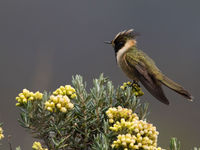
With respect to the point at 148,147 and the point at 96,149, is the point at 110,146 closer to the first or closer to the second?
the point at 96,149

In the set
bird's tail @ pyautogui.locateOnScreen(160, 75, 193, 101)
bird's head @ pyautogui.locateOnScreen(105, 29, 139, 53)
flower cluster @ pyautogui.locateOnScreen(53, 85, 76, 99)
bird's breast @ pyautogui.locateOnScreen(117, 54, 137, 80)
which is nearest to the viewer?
flower cluster @ pyautogui.locateOnScreen(53, 85, 76, 99)

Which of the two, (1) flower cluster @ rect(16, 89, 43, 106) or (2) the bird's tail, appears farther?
(2) the bird's tail

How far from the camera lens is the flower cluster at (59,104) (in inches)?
72.1

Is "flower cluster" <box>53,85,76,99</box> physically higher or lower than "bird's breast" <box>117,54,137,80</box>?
lower

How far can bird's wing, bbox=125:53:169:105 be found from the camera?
2.95 metres

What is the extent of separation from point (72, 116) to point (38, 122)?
0.78 feet

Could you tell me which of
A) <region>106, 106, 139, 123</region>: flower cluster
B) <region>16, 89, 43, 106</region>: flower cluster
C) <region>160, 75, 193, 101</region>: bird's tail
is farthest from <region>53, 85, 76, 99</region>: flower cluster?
<region>160, 75, 193, 101</region>: bird's tail

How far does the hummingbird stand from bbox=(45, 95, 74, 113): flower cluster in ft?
4.18

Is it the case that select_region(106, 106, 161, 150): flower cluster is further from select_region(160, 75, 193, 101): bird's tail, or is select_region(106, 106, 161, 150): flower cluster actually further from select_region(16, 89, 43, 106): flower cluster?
select_region(160, 75, 193, 101): bird's tail

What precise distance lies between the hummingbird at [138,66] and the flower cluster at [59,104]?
1.28 m

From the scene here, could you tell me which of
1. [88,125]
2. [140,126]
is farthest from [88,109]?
[140,126]

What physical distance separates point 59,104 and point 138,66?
181cm

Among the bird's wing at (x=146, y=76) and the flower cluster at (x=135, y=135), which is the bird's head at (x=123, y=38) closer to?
the bird's wing at (x=146, y=76)

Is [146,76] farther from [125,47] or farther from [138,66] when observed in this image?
[125,47]
